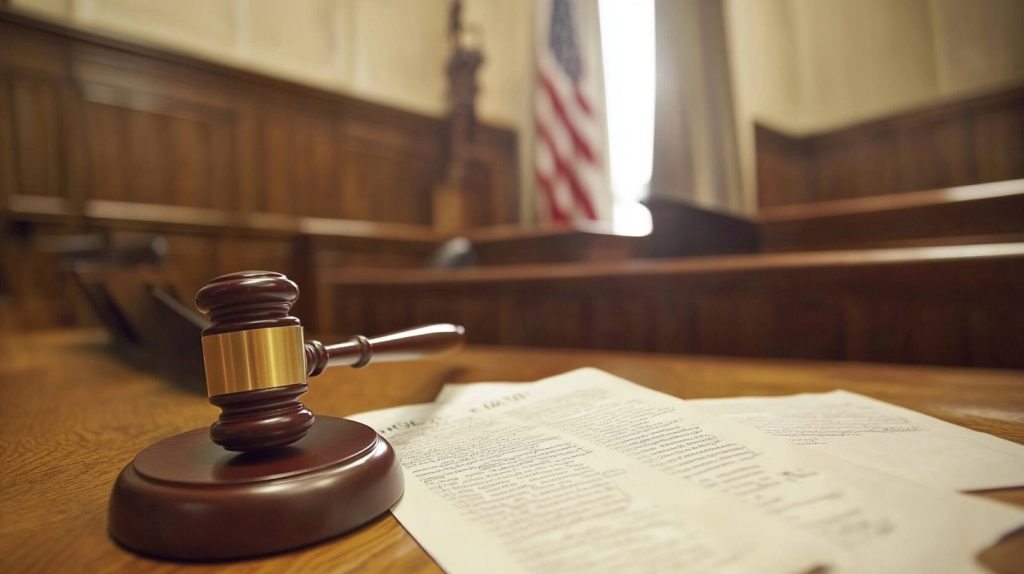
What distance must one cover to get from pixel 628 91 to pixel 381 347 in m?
4.30

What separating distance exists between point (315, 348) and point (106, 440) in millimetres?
314

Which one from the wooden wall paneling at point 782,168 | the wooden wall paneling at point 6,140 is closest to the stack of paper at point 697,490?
the wooden wall paneling at point 6,140

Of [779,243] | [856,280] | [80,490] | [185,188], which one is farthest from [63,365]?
[779,243]

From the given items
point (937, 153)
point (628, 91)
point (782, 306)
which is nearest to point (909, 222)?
point (782, 306)

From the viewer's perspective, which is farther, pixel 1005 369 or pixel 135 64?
pixel 135 64

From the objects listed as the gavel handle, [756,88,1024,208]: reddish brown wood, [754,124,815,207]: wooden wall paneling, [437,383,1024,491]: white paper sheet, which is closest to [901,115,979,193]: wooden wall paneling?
[756,88,1024,208]: reddish brown wood

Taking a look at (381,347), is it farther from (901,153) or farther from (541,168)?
(901,153)

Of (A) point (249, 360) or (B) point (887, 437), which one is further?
(B) point (887, 437)

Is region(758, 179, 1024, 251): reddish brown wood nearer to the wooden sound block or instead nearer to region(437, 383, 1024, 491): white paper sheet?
region(437, 383, 1024, 491): white paper sheet

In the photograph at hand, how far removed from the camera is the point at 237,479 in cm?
33

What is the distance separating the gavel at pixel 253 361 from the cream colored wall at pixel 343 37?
3309 millimetres

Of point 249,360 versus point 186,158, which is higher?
point 186,158

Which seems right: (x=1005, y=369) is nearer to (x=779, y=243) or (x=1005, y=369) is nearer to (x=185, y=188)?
(x=779, y=243)

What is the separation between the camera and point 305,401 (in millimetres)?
769
